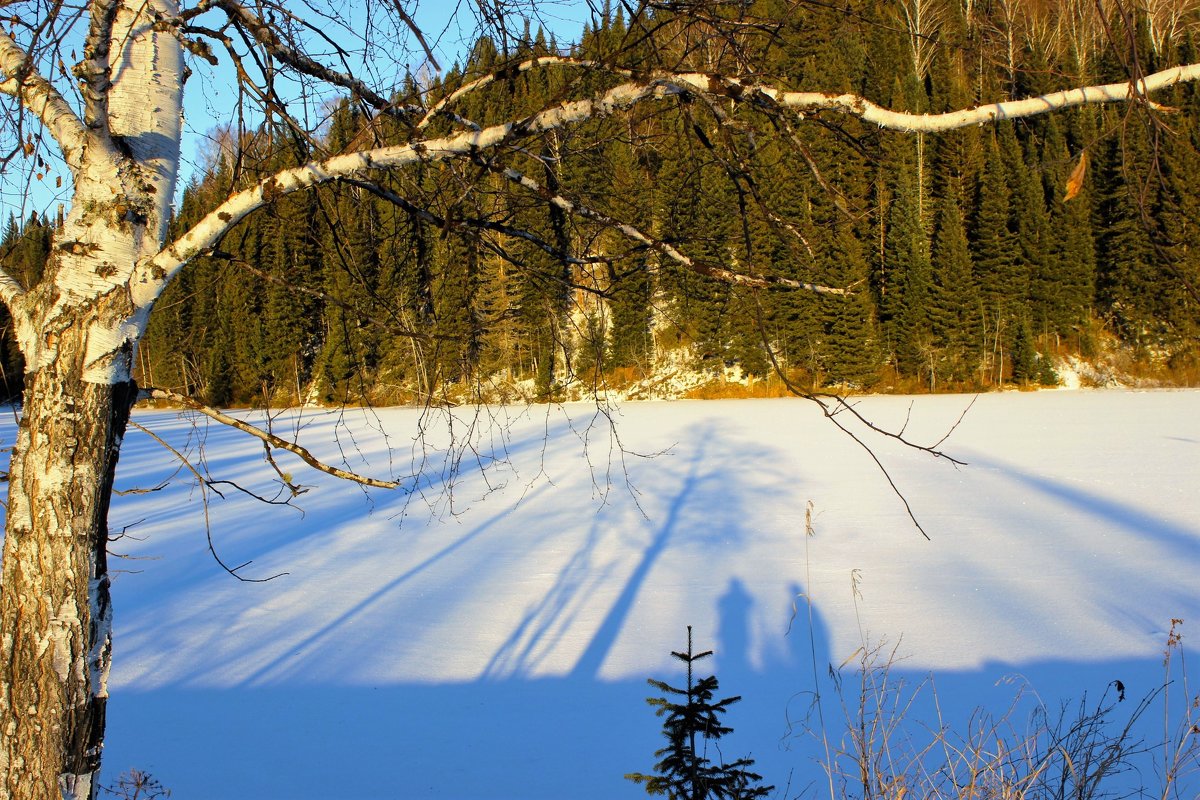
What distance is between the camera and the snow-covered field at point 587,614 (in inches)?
141

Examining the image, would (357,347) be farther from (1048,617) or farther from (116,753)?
(1048,617)

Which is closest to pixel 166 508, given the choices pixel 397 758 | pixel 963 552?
pixel 397 758

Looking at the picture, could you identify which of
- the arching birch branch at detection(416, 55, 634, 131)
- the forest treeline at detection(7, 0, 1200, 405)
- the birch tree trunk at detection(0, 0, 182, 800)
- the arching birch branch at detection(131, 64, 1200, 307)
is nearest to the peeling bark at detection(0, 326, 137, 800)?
the birch tree trunk at detection(0, 0, 182, 800)

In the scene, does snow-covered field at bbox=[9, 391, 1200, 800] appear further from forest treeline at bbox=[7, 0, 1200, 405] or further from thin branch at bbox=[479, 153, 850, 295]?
thin branch at bbox=[479, 153, 850, 295]

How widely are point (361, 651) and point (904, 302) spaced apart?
28162 millimetres

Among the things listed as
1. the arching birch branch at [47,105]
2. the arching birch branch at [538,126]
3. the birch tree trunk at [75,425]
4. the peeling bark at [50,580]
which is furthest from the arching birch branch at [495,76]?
the peeling bark at [50,580]

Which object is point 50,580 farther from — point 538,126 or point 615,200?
point 615,200

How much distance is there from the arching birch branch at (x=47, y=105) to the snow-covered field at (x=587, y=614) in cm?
83

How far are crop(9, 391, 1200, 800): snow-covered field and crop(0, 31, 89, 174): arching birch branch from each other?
83cm

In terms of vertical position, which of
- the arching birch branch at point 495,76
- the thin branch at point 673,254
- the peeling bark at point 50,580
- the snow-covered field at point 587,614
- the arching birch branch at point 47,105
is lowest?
the snow-covered field at point 587,614

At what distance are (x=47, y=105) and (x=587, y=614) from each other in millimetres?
4519

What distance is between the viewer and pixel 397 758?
356 centimetres

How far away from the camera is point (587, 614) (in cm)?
523

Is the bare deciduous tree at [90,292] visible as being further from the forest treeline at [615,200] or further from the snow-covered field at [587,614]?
the snow-covered field at [587,614]
